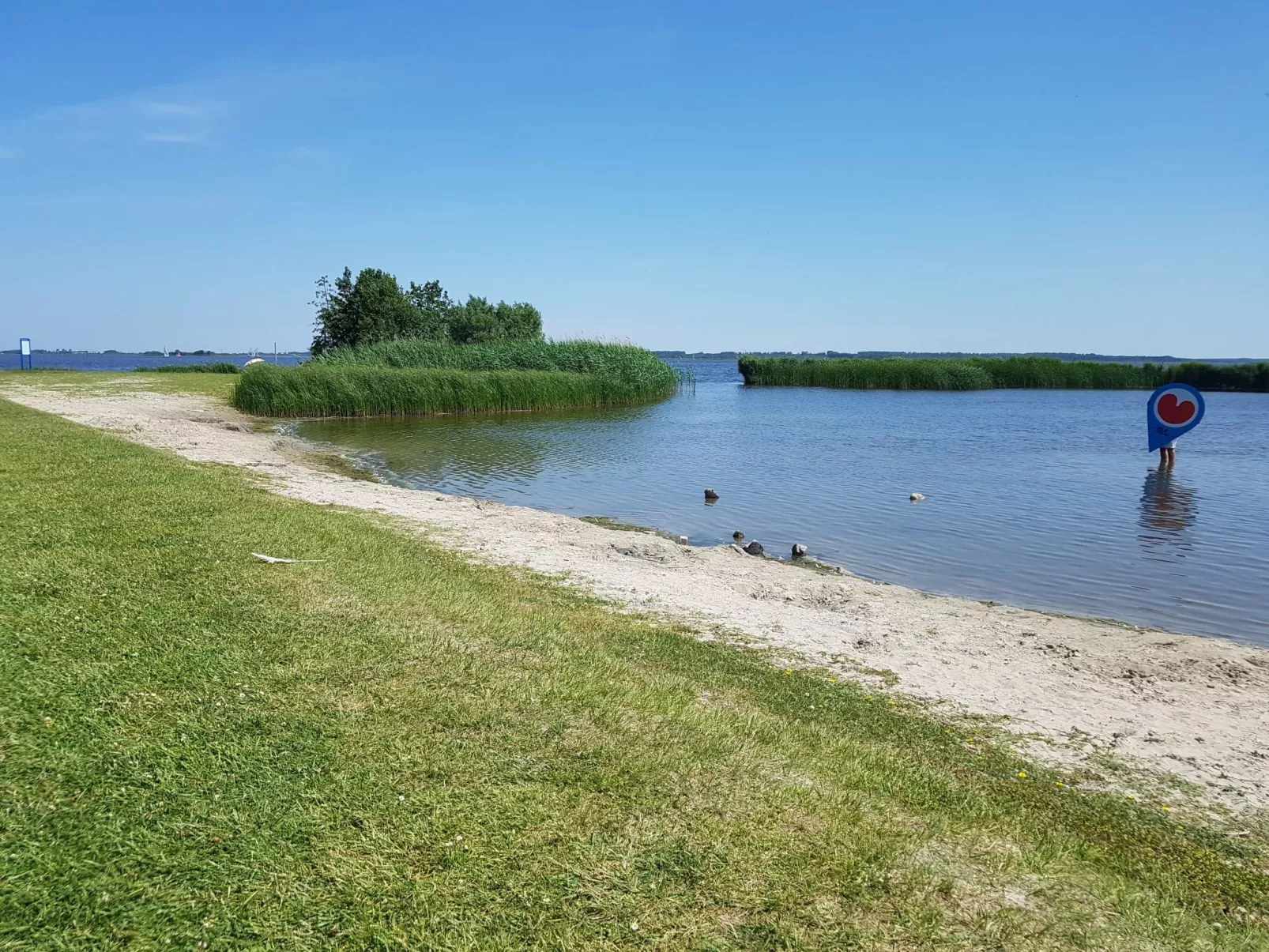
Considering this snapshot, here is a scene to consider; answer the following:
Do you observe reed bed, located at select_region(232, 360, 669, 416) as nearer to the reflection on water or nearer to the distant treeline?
the reflection on water

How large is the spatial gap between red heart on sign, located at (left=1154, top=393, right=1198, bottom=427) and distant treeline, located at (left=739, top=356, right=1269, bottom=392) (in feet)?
154

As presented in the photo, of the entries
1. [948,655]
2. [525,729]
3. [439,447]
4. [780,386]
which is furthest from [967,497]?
[780,386]

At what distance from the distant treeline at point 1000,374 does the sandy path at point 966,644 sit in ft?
208

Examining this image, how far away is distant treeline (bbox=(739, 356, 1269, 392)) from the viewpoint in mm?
70750

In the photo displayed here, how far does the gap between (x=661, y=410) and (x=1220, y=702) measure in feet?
128

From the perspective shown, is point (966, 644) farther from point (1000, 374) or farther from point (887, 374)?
point (1000, 374)

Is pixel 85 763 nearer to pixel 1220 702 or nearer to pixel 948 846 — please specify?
pixel 948 846

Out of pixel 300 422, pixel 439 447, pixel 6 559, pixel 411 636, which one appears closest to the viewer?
pixel 411 636

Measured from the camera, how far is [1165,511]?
17781 millimetres

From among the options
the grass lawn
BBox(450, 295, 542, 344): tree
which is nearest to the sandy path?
the grass lawn

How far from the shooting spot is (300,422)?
32625 millimetres

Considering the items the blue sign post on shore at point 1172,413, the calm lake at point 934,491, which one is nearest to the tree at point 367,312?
the calm lake at point 934,491

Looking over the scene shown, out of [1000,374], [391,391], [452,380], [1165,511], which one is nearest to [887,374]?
[1000,374]

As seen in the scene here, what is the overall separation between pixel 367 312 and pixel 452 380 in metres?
20.9
